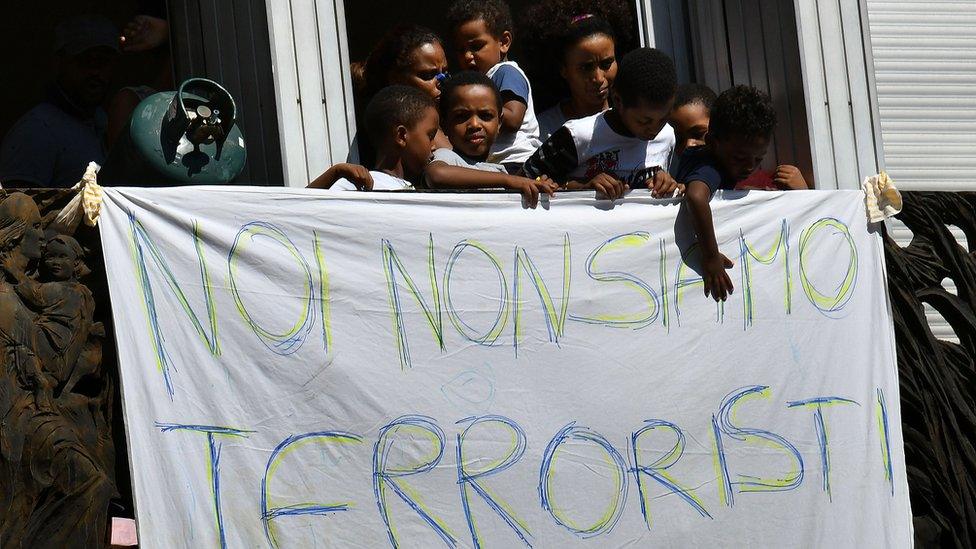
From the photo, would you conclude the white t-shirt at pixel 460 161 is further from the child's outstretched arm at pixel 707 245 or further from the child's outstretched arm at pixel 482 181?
the child's outstretched arm at pixel 707 245

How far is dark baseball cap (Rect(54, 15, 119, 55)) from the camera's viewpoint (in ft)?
22.9

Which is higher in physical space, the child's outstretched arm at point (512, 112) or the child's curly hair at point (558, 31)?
the child's curly hair at point (558, 31)

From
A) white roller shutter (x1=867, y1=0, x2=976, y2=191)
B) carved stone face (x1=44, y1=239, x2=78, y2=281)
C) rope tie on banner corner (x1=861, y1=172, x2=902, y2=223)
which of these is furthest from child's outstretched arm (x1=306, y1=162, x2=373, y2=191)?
white roller shutter (x1=867, y1=0, x2=976, y2=191)

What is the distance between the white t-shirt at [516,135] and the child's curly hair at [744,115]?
30.3 inches

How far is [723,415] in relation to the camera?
20.3 feet

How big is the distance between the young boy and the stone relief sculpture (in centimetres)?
222

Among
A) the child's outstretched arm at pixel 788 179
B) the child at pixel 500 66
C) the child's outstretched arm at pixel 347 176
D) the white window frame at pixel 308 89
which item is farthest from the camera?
the child's outstretched arm at pixel 788 179

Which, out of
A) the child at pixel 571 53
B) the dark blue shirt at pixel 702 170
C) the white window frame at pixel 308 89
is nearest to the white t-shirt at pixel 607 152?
the dark blue shirt at pixel 702 170

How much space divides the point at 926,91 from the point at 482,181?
3.15 metres

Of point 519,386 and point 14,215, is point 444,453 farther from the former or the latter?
point 14,215

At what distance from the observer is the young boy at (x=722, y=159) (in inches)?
249

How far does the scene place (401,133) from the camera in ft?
20.8

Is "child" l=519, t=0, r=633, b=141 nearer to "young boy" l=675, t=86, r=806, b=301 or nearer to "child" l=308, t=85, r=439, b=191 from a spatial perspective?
"young boy" l=675, t=86, r=806, b=301

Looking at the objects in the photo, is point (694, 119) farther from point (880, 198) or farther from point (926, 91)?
point (926, 91)
